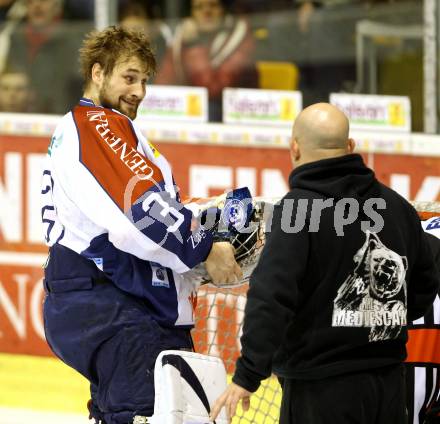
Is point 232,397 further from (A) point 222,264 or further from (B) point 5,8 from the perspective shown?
(B) point 5,8

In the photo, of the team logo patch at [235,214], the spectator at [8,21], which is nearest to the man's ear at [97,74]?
the team logo patch at [235,214]

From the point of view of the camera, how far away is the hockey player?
4102 mm

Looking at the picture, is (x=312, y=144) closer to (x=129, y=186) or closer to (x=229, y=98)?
(x=129, y=186)

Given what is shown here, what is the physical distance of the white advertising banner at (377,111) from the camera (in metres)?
7.10

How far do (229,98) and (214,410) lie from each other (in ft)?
13.3

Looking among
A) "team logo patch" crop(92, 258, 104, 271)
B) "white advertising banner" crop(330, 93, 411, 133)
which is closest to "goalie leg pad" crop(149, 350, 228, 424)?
"team logo patch" crop(92, 258, 104, 271)

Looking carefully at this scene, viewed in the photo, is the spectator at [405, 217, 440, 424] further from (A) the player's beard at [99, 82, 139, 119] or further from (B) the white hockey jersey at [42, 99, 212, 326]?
(A) the player's beard at [99, 82, 139, 119]

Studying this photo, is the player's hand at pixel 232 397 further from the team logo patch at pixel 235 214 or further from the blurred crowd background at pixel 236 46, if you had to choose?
the blurred crowd background at pixel 236 46

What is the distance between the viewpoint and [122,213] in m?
4.07

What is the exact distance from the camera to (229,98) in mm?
7652

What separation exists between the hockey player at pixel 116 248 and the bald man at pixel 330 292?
513 millimetres

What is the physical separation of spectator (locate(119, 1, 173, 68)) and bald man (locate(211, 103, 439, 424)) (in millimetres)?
4213

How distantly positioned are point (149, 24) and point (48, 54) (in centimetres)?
82

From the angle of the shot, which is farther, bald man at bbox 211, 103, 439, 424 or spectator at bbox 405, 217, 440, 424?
spectator at bbox 405, 217, 440, 424
